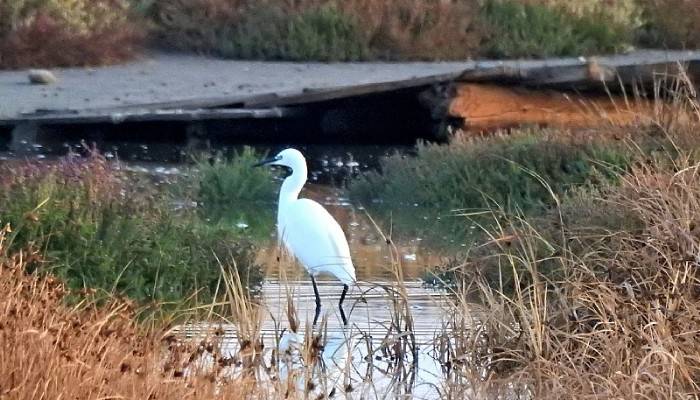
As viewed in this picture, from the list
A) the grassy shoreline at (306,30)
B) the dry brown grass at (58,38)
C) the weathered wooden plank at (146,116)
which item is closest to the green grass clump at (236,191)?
the weathered wooden plank at (146,116)

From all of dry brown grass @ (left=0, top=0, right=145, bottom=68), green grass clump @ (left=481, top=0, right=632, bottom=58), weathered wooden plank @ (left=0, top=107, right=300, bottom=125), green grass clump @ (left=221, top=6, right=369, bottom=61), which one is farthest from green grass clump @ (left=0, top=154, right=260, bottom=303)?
green grass clump @ (left=481, top=0, right=632, bottom=58)

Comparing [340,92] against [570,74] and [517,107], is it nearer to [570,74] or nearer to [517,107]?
[517,107]

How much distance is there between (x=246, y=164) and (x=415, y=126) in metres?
6.08

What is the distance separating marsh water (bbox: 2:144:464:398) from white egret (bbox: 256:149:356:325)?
15 cm

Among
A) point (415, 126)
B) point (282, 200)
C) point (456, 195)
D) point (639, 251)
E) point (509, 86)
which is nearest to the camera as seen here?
point (639, 251)

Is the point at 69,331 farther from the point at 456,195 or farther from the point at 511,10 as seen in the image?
the point at 511,10

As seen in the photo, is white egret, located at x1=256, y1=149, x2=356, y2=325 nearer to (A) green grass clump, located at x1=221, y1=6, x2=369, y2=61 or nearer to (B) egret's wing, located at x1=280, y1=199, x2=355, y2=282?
(B) egret's wing, located at x1=280, y1=199, x2=355, y2=282

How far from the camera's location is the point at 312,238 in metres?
9.89

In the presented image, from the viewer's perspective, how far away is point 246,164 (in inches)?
579

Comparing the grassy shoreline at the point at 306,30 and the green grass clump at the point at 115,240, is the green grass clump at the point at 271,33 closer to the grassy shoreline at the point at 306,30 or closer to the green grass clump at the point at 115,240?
the grassy shoreline at the point at 306,30

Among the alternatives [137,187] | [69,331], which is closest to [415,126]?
[137,187]

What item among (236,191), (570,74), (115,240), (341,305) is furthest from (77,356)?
(570,74)

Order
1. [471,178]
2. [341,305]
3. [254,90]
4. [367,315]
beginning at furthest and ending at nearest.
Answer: [254,90], [471,178], [341,305], [367,315]

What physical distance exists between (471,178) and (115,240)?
584 centimetres
